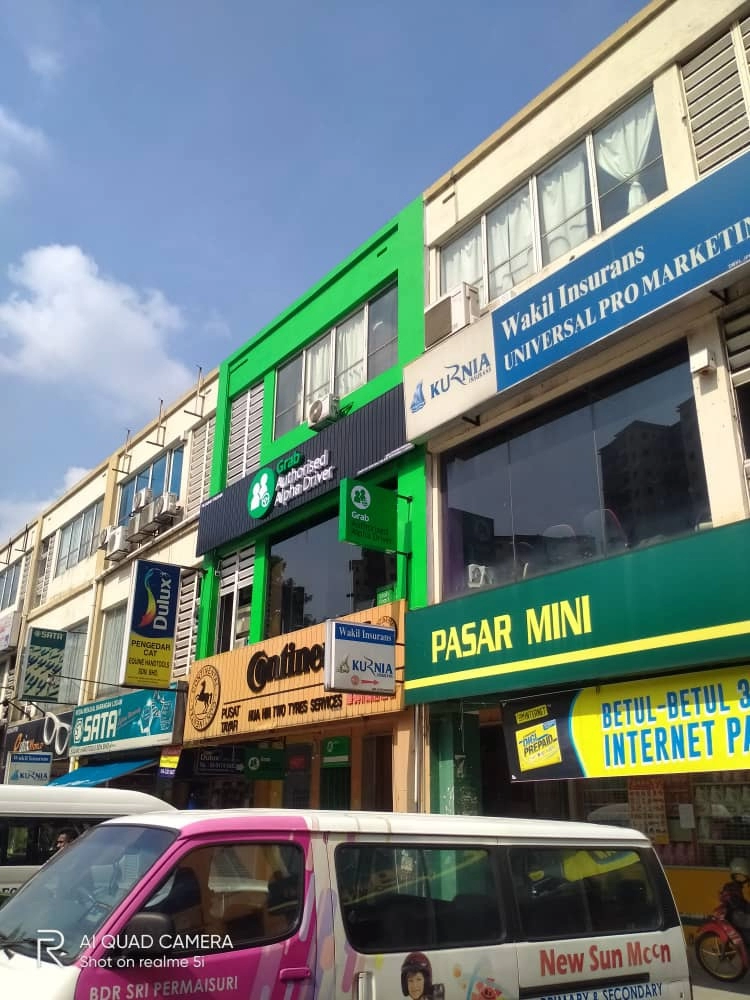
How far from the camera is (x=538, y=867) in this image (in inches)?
200

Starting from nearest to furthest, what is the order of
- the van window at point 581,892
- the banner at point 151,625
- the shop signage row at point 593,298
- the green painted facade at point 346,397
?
1. the van window at point 581,892
2. the shop signage row at point 593,298
3. the green painted facade at point 346,397
4. the banner at point 151,625

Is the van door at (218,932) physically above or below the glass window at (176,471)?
below

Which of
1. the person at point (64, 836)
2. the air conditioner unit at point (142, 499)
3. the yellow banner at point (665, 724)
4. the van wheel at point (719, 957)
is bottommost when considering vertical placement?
the van wheel at point (719, 957)

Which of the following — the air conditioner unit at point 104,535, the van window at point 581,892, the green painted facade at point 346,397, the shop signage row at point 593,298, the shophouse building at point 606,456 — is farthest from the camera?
the air conditioner unit at point 104,535

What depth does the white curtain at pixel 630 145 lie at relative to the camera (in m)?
10.8

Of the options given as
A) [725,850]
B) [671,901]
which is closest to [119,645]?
[725,850]

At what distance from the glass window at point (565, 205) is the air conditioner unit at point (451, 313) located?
1.33 meters

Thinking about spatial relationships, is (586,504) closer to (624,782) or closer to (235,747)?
(624,782)

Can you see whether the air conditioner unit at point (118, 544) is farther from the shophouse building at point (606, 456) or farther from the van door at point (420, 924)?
the van door at point (420, 924)

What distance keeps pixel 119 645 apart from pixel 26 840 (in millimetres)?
13372

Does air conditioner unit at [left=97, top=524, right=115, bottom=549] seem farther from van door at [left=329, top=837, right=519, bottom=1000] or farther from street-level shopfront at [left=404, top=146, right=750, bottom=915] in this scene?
van door at [left=329, top=837, right=519, bottom=1000]

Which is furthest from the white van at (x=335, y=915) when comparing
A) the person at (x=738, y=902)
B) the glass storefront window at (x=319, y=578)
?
the glass storefront window at (x=319, y=578)

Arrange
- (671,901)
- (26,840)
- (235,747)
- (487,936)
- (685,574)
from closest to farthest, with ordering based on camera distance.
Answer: (487,936), (671,901), (685,574), (26,840), (235,747)

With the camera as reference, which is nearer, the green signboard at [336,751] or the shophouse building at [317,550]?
the shophouse building at [317,550]
